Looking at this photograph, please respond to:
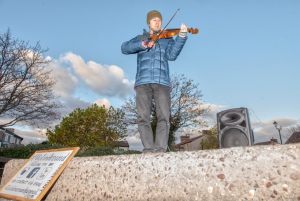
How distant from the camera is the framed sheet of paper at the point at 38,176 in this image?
3350 millimetres

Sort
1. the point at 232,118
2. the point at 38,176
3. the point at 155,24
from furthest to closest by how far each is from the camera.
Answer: the point at 232,118, the point at 155,24, the point at 38,176

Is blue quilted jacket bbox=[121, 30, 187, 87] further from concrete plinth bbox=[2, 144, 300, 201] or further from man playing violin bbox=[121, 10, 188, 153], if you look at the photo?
concrete plinth bbox=[2, 144, 300, 201]

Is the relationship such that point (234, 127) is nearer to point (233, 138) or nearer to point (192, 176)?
point (233, 138)

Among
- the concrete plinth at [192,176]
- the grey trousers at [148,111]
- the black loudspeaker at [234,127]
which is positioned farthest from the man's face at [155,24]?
the concrete plinth at [192,176]

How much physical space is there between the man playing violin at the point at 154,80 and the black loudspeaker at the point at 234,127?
161 centimetres

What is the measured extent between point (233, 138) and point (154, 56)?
212cm

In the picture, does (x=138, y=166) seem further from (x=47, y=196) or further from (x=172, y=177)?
(x=47, y=196)

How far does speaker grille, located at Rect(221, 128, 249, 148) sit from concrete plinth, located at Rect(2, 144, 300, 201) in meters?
2.62

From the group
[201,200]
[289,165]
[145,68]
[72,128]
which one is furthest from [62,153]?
[72,128]

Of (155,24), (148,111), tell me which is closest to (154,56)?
(155,24)

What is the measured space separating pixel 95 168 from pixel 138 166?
61 cm

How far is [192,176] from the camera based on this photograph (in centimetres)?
252


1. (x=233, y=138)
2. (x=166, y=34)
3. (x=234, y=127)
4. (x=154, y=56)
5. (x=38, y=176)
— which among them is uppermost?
(x=166, y=34)

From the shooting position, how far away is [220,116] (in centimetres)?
535
